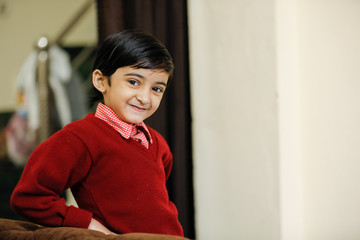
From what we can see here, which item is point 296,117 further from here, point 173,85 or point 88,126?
point 88,126

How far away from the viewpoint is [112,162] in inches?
33.0

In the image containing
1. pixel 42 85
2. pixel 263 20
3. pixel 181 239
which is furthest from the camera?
pixel 42 85

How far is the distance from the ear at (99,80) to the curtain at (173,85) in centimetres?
66

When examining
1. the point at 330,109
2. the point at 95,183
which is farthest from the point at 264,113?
the point at 95,183

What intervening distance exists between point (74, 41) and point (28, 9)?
48 centimetres

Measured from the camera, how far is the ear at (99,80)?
900 mm

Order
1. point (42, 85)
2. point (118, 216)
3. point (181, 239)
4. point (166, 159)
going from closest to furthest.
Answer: point (181, 239), point (118, 216), point (166, 159), point (42, 85)

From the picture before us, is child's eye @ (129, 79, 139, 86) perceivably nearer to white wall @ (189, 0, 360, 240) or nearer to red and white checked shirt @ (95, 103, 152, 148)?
red and white checked shirt @ (95, 103, 152, 148)

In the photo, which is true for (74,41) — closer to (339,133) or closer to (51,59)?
(51,59)

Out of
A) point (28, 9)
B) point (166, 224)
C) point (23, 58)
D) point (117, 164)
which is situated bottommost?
point (166, 224)

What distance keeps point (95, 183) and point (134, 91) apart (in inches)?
7.9

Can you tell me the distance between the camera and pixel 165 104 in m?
1.58

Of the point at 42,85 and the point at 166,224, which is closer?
the point at 166,224

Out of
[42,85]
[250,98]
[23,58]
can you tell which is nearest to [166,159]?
[250,98]
